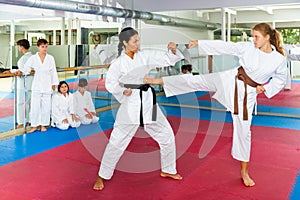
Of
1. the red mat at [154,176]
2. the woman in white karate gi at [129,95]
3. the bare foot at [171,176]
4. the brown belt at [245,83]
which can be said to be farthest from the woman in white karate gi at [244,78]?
the bare foot at [171,176]

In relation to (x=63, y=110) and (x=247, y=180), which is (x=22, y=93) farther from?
(x=247, y=180)

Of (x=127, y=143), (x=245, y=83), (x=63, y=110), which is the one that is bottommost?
(x=127, y=143)

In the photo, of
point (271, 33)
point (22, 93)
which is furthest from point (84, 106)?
point (271, 33)

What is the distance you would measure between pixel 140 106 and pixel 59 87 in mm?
2761

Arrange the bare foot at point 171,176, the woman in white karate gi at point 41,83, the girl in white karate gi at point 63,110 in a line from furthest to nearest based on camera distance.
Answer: the girl in white karate gi at point 63,110 < the woman in white karate gi at point 41,83 < the bare foot at point 171,176

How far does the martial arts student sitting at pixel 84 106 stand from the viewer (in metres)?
5.37

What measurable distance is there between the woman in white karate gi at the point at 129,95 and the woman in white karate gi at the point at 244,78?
0.46ft

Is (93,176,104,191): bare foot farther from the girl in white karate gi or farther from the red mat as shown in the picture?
the girl in white karate gi

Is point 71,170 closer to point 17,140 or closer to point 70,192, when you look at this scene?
point 70,192

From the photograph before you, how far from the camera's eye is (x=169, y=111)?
6602mm

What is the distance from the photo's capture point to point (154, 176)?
3.16m

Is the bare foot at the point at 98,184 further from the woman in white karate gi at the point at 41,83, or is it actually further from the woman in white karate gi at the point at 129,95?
the woman in white karate gi at the point at 41,83

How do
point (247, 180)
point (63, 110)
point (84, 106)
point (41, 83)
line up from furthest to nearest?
point (84, 106) < point (63, 110) < point (41, 83) < point (247, 180)

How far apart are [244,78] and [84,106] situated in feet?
10.4
